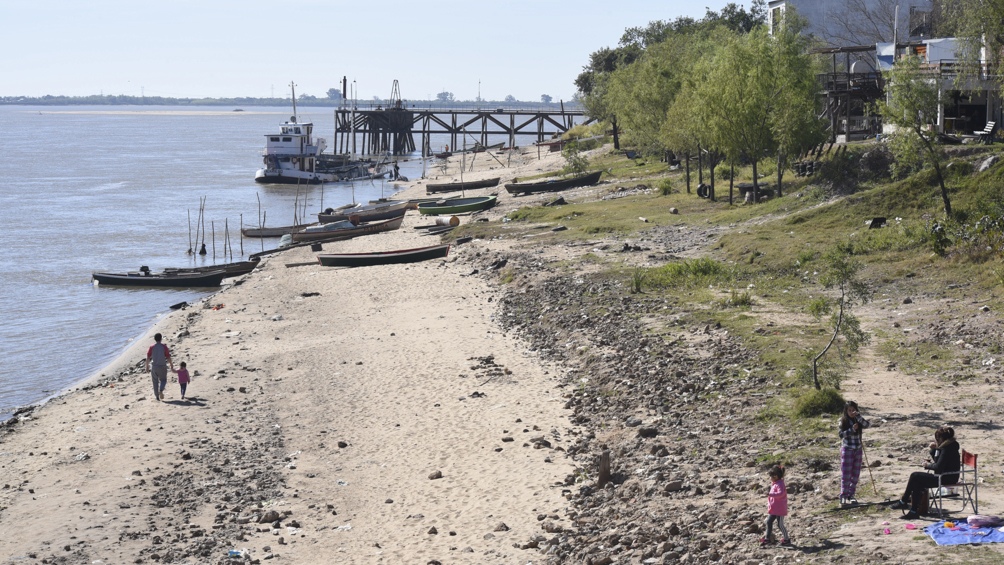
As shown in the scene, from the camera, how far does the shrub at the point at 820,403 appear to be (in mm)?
14891

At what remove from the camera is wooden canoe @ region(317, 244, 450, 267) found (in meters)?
40.1

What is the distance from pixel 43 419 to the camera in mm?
22406

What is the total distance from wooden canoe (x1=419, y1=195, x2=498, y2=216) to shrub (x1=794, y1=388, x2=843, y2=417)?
39840 mm

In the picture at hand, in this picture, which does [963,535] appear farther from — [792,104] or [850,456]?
[792,104]

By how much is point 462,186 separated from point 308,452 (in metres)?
50.5

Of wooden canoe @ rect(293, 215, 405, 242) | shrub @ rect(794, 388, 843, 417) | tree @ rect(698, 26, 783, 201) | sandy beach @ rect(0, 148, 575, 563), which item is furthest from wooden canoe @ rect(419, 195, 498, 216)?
shrub @ rect(794, 388, 843, 417)

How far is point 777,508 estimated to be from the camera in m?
10.9

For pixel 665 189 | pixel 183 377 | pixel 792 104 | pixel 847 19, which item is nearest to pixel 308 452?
pixel 183 377

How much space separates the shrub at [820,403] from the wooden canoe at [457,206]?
131 ft

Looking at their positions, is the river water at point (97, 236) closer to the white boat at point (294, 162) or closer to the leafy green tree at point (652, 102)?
the white boat at point (294, 162)

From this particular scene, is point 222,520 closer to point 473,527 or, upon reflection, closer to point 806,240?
point 473,527

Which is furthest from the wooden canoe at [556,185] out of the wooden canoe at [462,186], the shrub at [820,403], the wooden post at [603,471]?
the wooden post at [603,471]

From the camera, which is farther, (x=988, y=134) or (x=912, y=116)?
(x=988, y=134)

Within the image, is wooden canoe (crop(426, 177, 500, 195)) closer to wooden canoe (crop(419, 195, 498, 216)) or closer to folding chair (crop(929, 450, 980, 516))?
wooden canoe (crop(419, 195, 498, 216))
